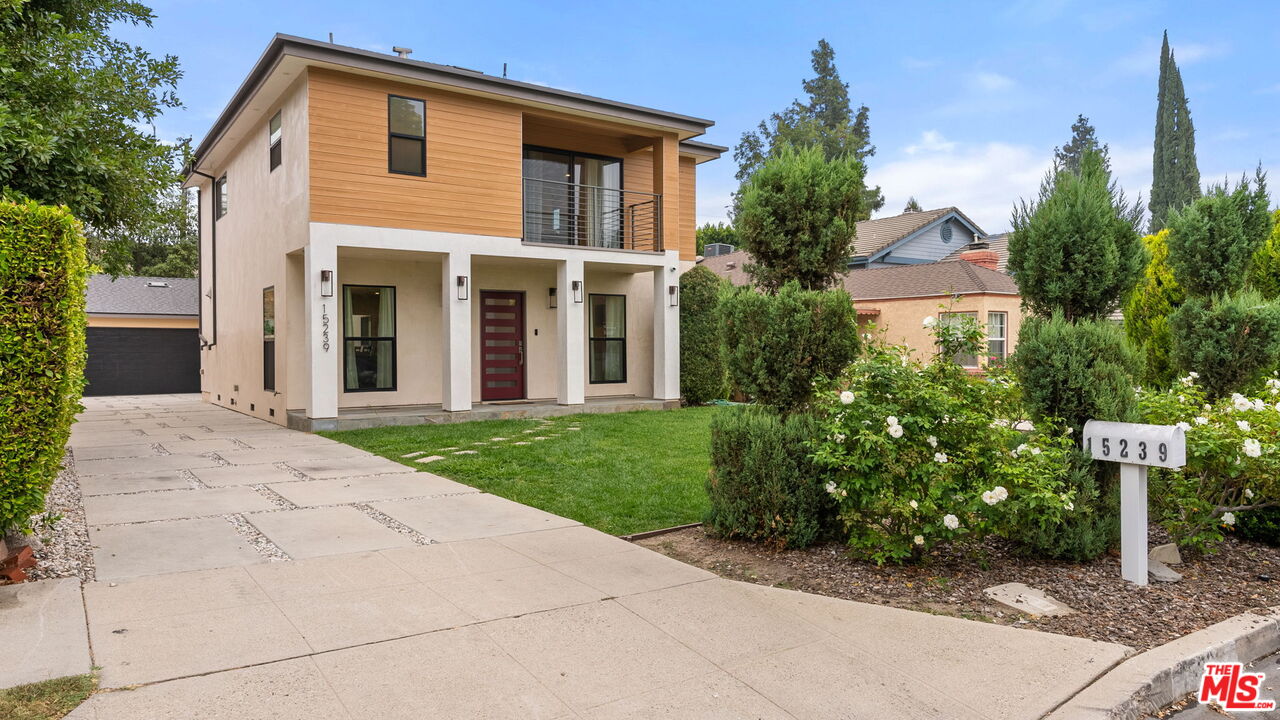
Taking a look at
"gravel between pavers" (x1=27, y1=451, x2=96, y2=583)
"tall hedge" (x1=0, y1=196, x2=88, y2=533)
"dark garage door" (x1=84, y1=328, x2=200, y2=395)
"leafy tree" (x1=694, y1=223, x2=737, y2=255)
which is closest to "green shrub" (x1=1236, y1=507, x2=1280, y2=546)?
"gravel between pavers" (x1=27, y1=451, x2=96, y2=583)

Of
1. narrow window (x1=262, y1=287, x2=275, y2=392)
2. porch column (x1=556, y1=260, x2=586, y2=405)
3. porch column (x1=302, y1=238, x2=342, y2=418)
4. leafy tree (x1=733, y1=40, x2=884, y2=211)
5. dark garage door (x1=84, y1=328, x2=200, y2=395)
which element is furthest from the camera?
leafy tree (x1=733, y1=40, x2=884, y2=211)

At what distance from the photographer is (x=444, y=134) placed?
12898mm

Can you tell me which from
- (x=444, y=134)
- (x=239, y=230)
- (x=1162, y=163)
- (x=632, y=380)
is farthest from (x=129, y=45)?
(x=1162, y=163)

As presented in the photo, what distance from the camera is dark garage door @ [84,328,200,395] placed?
22.7 m

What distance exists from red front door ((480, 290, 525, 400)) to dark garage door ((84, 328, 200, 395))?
45.8 ft

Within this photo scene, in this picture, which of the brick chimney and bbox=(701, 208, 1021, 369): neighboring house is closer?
bbox=(701, 208, 1021, 369): neighboring house

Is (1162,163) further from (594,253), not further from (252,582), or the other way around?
(252,582)

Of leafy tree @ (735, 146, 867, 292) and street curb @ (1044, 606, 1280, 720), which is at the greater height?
leafy tree @ (735, 146, 867, 292)

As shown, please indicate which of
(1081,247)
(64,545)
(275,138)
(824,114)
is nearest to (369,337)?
(275,138)

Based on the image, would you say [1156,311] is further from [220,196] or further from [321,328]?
[220,196]

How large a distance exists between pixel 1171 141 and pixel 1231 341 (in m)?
44.2

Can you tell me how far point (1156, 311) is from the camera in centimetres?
1148

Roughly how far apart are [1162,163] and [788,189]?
1838 inches

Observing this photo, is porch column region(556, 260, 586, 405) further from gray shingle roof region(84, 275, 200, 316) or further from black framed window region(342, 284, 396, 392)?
gray shingle roof region(84, 275, 200, 316)
